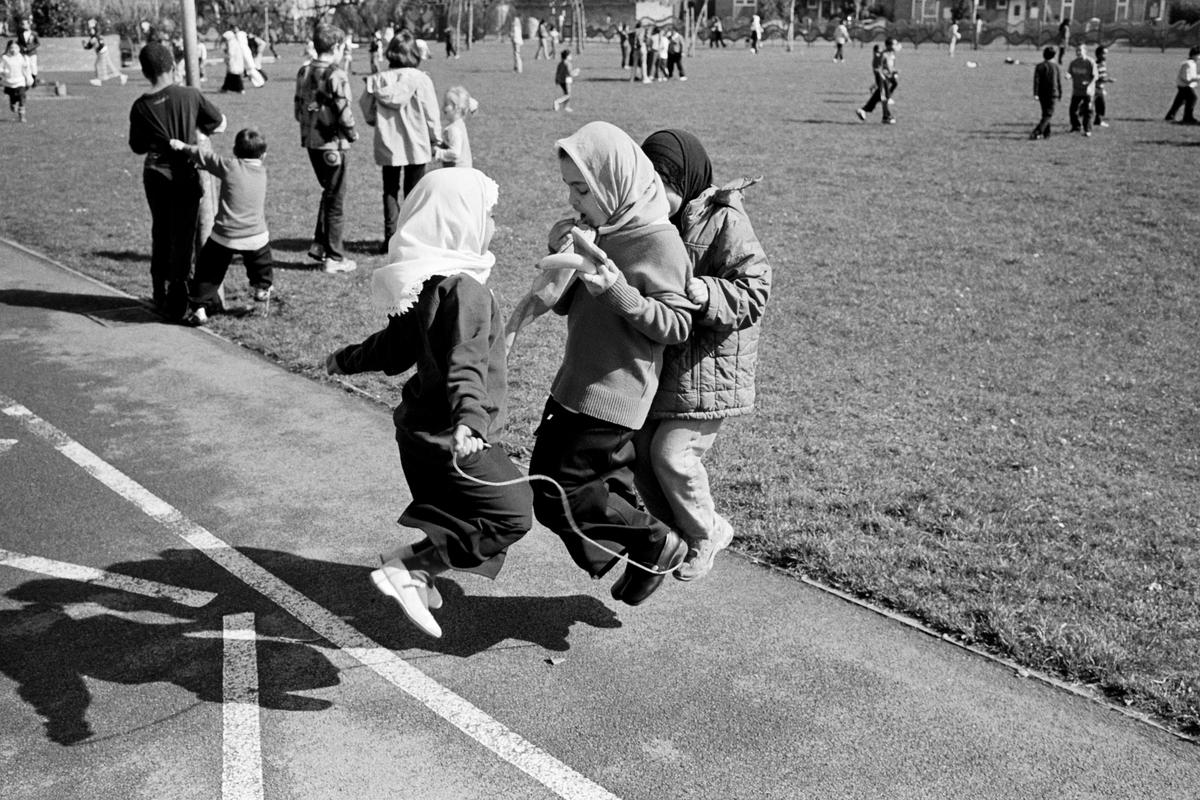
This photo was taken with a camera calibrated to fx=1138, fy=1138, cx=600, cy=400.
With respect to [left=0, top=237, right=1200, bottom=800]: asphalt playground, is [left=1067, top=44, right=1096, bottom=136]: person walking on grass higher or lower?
higher

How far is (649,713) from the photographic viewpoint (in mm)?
4113

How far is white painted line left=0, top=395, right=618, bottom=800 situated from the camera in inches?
148

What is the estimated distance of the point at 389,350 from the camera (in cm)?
430

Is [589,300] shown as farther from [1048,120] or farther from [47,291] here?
[1048,120]

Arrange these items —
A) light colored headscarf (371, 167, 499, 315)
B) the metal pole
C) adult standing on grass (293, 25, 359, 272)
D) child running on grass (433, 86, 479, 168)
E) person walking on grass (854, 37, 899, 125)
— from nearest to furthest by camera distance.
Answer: light colored headscarf (371, 167, 499, 315)
the metal pole
adult standing on grass (293, 25, 359, 272)
child running on grass (433, 86, 479, 168)
person walking on grass (854, 37, 899, 125)

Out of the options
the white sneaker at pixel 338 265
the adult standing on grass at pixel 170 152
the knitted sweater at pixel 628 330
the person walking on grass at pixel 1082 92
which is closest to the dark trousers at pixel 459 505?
the knitted sweater at pixel 628 330

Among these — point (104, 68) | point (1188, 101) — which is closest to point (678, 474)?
point (1188, 101)

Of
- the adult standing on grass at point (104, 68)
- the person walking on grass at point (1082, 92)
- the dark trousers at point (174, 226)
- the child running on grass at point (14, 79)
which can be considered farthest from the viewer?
the adult standing on grass at point (104, 68)

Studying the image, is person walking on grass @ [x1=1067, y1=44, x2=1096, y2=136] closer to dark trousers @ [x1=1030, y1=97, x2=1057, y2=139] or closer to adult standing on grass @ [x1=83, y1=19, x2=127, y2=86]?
dark trousers @ [x1=1030, y1=97, x2=1057, y2=139]

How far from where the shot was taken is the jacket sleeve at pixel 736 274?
4.25 metres

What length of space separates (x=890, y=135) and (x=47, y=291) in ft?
57.7

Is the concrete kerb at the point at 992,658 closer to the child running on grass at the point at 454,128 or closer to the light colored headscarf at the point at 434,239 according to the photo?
the light colored headscarf at the point at 434,239

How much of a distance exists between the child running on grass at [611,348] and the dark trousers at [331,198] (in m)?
7.03

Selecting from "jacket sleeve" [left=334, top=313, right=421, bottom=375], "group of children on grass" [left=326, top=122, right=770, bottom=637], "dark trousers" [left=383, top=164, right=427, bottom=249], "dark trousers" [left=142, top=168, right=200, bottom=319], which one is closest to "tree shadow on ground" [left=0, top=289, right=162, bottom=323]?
"dark trousers" [left=142, top=168, right=200, bottom=319]
